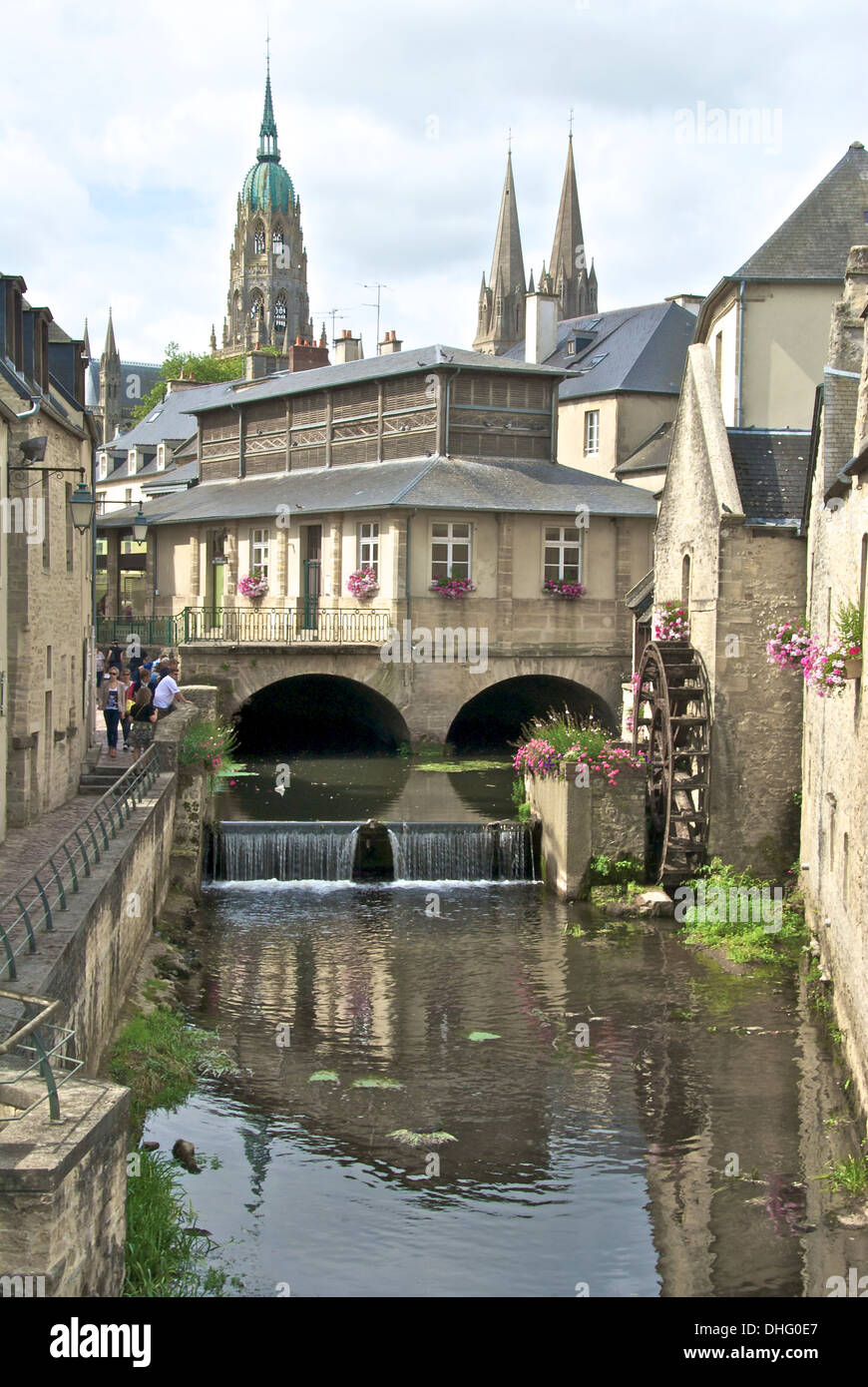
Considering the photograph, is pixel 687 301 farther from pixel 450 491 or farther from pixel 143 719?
pixel 143 719

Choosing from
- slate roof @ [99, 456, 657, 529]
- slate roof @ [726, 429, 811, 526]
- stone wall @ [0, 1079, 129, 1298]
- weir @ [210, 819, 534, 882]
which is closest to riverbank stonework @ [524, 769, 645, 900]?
weir @ [210, 819, 534, 882]

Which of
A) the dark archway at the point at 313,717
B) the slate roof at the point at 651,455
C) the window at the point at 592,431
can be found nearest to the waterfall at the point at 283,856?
the dark archway at the point at 313,717

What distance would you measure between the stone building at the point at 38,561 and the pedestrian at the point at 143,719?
2.62 feet

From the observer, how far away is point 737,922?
645 inches

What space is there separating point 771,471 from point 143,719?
914 cm

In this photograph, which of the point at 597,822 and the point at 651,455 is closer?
the point at 597,822

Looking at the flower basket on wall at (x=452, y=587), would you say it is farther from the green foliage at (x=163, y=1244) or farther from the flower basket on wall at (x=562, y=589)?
the green foliage at (x=163, y=1244)

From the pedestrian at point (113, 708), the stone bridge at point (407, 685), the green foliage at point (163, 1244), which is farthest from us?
the stone bridge at point (407, 685)

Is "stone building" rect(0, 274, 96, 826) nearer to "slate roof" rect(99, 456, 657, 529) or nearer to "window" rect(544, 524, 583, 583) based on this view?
"slate roof" rect(99, 456, 657, 529)

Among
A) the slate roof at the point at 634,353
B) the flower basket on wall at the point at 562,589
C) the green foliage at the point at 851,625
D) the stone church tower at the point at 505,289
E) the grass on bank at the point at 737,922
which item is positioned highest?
the stone church tower at the point at 505,289

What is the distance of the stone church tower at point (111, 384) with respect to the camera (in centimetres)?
9706

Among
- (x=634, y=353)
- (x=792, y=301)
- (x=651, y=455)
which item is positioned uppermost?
(x=634, y=353)

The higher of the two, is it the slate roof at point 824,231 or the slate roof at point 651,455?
the slate roof at point 824,231

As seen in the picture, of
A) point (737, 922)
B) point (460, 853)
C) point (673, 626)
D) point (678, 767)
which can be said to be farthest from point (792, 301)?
point (737, 922)
